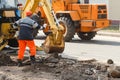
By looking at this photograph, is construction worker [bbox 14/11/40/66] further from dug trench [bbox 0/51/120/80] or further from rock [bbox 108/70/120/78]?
rock [bbox 108/70/120/78]

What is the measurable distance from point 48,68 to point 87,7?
10101 mm

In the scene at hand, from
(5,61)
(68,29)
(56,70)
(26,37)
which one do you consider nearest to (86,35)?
(68,29)

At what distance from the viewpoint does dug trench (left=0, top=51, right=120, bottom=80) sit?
1143 centimetres

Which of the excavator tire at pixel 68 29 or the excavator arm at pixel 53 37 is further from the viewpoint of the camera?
the excavator tire at pixel 68 29

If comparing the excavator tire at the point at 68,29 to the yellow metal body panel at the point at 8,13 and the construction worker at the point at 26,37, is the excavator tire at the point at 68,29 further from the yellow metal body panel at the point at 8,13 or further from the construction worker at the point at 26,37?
the construction worker at the point at 26,37

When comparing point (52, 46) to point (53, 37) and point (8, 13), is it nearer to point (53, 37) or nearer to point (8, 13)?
point (53, 37)

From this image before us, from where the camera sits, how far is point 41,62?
1409cm

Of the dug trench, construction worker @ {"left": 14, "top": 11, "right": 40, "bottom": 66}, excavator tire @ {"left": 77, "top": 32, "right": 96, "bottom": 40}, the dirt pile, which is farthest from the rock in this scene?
excavator tire @ {"left": 77, "top": 32, "right": 96, "bottom": 40}

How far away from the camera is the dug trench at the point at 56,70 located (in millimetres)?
11431

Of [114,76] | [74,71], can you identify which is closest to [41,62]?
[74,71]

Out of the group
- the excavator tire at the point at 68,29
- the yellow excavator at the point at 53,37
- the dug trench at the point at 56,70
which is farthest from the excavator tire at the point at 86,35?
the dug trench at the point at 56,70

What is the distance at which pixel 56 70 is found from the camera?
495 inches

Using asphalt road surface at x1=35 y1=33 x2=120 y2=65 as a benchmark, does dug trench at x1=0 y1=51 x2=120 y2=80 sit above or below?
above

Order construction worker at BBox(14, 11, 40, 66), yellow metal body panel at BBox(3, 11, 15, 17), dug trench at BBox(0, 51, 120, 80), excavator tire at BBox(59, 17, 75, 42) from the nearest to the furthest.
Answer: dug trench at BBox(0, 51, 120, 80) → construction worker at BBox(14, 11, 40, 66) → yellow metal body panel at BBox(3, 11, 15, 17) → excavator tire at BBox(59, 17, 75, 42)
